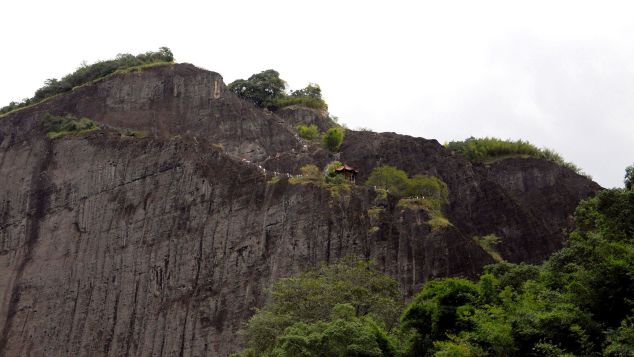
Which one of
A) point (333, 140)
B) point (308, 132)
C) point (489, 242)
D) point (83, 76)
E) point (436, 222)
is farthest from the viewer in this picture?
point (83, 76)

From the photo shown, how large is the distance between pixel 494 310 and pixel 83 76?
51.3 m

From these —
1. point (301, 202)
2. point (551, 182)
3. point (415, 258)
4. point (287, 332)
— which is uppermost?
point (551, 182)

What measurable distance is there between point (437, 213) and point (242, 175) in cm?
1170

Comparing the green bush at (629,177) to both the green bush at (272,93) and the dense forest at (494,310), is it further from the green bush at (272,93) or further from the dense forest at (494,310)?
the green bush at (272,93)

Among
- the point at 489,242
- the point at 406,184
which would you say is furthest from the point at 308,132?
the point at 489,242

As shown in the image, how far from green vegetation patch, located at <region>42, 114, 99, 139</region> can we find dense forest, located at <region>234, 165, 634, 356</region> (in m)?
31.2

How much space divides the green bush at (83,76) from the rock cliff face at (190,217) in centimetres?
215

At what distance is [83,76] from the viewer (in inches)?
2931

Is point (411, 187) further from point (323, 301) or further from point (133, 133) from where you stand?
point (133, 133)

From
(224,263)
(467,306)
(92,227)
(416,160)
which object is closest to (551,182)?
(416,160)

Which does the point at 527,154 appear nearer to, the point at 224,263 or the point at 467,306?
the point at 224,263

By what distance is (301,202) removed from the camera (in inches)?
2104

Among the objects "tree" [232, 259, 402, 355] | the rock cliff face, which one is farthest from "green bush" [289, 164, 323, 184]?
"tree" [232, 259, 402, 355]

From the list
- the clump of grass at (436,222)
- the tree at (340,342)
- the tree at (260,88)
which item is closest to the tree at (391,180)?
the clump of grass at (436,222)
